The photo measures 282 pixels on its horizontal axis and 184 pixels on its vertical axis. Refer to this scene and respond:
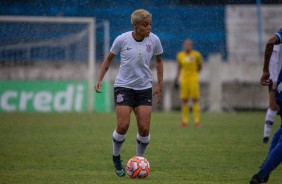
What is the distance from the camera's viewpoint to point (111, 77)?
2634 centimetres

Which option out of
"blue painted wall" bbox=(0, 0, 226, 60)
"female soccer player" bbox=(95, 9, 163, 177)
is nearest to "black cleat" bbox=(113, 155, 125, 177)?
"female soccer player" bbox=(95, 9, 163, 177)

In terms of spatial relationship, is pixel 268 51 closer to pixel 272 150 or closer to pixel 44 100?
pixel 272 150

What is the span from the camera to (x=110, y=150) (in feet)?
44.6

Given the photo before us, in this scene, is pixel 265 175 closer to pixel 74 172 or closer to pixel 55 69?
pixel 74 172

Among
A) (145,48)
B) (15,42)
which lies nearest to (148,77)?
(145,48)

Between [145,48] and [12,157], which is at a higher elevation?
[145,48]

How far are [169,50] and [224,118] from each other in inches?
112

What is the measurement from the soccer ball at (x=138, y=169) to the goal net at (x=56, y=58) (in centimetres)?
1288

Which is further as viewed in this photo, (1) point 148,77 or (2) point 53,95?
(2) point 53,95

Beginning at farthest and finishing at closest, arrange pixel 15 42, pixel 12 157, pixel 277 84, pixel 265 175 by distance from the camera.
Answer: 1. pixel 15 42
2. pixel 12 157
3. pixel 277 84
4. pixel 265 175

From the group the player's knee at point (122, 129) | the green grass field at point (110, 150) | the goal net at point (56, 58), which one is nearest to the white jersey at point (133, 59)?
the player's knee at point (122, 129)

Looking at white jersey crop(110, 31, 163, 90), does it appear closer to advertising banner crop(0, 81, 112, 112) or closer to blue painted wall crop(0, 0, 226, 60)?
blue painted wall crop(0, 0, 226, 60)

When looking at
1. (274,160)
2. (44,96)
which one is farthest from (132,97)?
(44,96)

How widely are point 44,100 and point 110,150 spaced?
1191 centimetres
